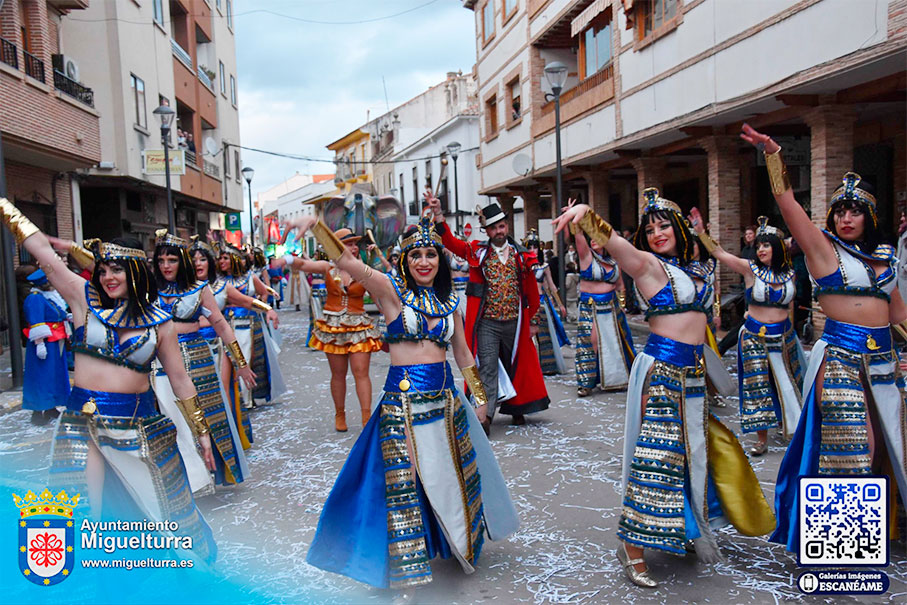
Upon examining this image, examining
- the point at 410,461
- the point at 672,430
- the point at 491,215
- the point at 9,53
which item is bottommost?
the point at 410,461

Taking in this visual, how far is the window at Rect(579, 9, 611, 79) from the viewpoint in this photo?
18.4 metres

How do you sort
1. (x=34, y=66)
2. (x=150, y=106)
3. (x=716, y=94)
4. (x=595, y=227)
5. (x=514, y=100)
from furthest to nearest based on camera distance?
(x=514, y=100) < (x=150, y=106) < (x=34, y=66) < (x=716, y=94) < (x=595, y=227)

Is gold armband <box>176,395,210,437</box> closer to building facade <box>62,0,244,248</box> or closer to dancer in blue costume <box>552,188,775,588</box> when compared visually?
dancer in blue costume <box>552,188,775,588</box>

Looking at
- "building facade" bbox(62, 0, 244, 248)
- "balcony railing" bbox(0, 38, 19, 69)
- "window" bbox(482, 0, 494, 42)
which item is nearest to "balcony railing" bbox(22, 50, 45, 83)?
"balcony railing" bbox(0, 38, 19, 69)

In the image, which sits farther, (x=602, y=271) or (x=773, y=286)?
(x=602, y=271)

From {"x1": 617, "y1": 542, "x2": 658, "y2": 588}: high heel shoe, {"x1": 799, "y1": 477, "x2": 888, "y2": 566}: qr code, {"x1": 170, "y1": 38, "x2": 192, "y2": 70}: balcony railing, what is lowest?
{"x1": 617, "y1": 542, "x2": 658, "y2": 588}: high heel shoe

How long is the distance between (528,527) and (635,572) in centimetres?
106

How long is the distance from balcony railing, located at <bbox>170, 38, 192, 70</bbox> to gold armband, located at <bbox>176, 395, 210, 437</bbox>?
2241 centimetres

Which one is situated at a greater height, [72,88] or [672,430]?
[72,88]

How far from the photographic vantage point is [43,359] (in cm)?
905

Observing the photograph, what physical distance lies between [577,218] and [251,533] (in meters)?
2.95

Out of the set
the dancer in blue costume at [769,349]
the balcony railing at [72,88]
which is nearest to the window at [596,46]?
the balcony railing at [72,88]

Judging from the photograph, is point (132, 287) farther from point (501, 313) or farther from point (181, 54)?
point (181, 54)

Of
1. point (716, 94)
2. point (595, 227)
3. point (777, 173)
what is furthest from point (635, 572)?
point (716, 94)
